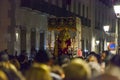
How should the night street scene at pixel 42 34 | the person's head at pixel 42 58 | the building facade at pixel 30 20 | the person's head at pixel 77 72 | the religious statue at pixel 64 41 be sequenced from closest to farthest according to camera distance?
the person's head at pixel 77 72
the person's head at pixel 42 58
the night street scene at pixel 42 34
the religious statue at pixel 64 41
the building facade at pixel 30 20

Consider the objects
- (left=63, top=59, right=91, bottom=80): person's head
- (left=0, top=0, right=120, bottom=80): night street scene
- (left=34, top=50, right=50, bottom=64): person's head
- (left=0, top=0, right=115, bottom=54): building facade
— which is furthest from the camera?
(left=0, top=0, right=115, bottom=54): building facade

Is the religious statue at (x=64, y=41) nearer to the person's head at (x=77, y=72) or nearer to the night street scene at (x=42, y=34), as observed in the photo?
the night street scene at (x=42, y=34)

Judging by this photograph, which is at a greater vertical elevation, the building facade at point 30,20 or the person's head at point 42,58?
the building facade at point 30,20

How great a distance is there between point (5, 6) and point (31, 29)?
4866 millimetres

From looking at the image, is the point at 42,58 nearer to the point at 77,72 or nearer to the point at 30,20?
the point at 77,72

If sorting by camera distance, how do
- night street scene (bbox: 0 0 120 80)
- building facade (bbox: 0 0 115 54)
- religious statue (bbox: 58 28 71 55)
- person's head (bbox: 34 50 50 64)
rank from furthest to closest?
building facade (bbox: 0 0 115 54) → religious statue (bbox: 58 28 71 55) → night street scene (bbox: 0 0 120 80) → person's head (bbox: 34 50 50 64)

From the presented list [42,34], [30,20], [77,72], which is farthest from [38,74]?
[42,34]

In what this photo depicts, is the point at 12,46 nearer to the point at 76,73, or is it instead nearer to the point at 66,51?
the point at 66,51

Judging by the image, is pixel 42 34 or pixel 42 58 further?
pixel 42 34

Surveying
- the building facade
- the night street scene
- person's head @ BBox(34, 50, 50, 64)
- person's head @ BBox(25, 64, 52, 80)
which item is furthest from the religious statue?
person's head @ BBox(25, 64, 52, 80)

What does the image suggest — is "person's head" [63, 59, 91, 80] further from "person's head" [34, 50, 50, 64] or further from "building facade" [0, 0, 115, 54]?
"building facade" [0, 0, 115, 54]

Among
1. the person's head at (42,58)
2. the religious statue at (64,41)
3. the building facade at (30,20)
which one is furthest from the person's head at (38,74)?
the building facade at (30,20)

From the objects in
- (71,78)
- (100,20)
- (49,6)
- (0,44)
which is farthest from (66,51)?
(100,20)

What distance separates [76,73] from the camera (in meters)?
5.93
